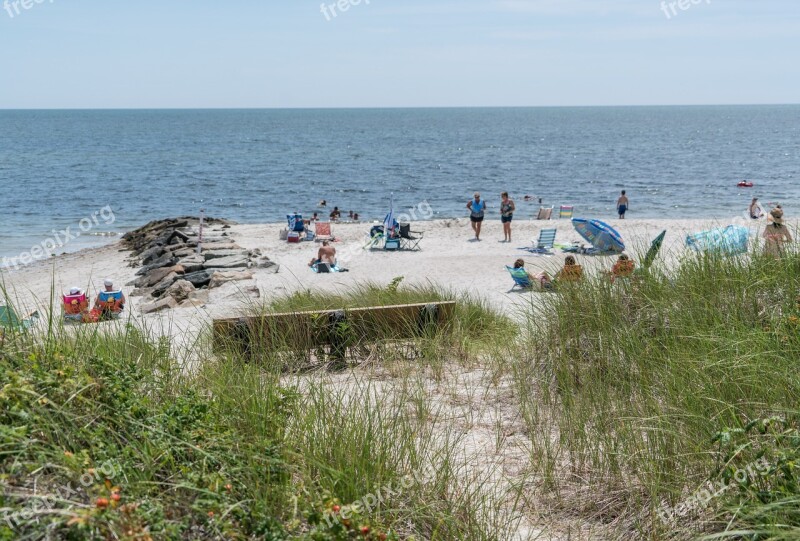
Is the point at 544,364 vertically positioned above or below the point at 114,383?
below

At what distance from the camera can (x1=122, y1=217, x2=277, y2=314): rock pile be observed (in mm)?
14477

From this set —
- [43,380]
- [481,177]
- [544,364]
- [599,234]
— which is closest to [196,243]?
[599,234]

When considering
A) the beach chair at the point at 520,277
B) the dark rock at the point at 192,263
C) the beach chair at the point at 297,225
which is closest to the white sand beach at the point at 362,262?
the beach chair at the point at 520,277

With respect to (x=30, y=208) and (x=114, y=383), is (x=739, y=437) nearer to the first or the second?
(x=114, y=383)

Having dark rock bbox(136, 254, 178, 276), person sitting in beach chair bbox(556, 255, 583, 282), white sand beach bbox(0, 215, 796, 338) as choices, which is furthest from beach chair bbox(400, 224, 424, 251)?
person sitting in beach chair bbox(556, 255, 583, 282)

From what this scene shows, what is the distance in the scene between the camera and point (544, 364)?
18.2ft

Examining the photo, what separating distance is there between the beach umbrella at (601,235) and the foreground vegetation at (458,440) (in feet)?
39.2

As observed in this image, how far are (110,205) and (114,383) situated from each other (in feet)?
118

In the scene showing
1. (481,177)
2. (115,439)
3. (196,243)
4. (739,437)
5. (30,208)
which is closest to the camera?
(115,439)

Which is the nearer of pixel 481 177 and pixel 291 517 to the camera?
pixel 291 517

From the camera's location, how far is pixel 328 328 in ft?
21.2

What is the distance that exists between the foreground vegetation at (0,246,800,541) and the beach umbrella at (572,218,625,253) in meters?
11.9

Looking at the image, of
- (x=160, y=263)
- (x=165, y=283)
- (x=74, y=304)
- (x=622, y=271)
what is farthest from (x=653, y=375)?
(x=160, y=263)

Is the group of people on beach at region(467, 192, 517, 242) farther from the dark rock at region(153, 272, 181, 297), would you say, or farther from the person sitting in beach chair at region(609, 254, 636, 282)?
the person sitting in beach chair at region(609, 254, 636, 282)
